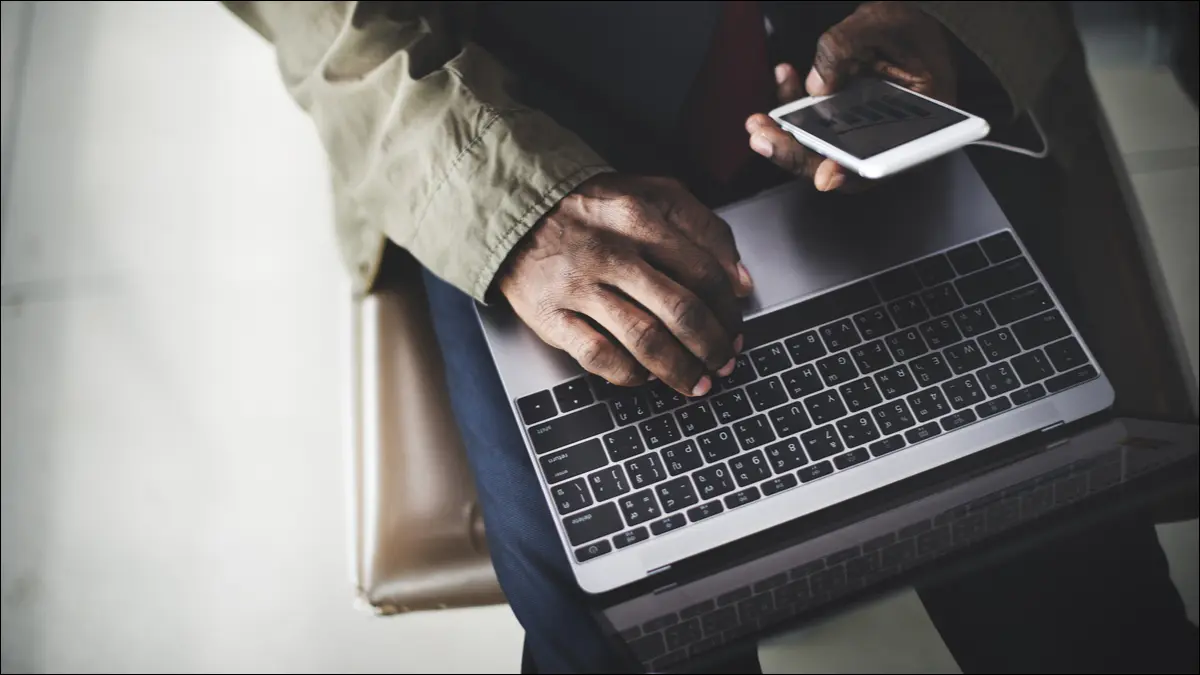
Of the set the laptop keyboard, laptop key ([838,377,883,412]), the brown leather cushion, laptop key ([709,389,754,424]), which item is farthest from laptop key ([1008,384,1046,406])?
the brown leather cushion

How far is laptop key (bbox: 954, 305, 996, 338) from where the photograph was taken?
62 cm

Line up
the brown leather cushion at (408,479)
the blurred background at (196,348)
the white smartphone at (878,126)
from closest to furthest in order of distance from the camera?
the white smartphone at (878,126) → the brown leather cushion at (408,479) → the blurred background at (196,348)

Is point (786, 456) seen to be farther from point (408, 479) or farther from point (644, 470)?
point (408, 479)

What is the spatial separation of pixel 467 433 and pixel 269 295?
2.14 ft

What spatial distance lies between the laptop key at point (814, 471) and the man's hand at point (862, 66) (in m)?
0.21

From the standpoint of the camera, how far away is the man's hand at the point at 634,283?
0.59 metres

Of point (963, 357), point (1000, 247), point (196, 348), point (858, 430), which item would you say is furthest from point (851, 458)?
point (196, 348)

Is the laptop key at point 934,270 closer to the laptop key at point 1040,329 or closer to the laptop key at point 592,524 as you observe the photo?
the laptop key at point 1040,329

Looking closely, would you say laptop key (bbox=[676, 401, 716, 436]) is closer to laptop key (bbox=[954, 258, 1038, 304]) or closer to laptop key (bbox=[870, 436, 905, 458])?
laptop key (bbox=[870, 436, 905, 458])

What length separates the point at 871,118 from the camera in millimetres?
575

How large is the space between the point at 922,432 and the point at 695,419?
6.7 inches

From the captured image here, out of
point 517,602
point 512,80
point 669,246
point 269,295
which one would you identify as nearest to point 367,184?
point 512,80

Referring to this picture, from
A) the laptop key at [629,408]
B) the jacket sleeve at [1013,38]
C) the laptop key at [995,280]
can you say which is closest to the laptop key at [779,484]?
the laptop key at [629,408]

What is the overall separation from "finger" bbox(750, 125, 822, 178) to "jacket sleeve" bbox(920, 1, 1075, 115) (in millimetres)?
Answer: 194
